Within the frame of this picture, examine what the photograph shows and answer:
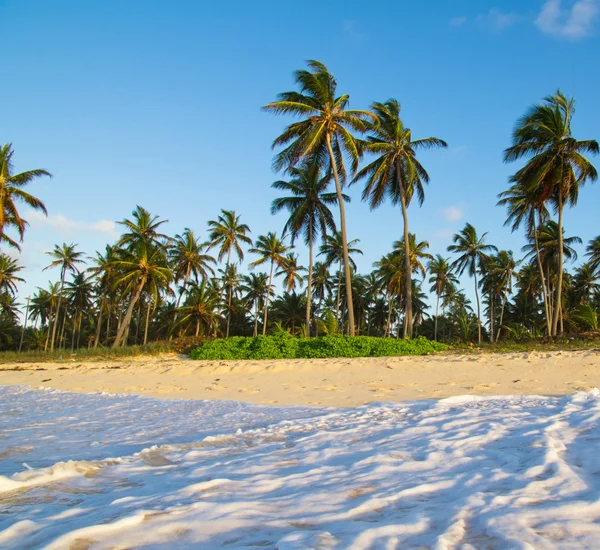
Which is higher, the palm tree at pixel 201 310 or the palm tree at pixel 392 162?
the palm tree at pixel 392 162

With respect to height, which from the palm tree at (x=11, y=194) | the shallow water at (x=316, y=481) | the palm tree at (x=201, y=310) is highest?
the palm tree at (x=11, y=194)

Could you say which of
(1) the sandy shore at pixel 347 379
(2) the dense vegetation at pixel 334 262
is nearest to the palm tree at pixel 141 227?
(2) the dense vegetation at pixel 334 262

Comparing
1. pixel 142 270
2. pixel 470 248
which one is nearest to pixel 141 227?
pixel 142 270

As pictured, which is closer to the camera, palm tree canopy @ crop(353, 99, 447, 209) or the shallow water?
the shallow water

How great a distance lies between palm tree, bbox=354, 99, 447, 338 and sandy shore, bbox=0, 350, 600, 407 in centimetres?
1019

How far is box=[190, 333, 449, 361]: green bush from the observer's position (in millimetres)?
13664

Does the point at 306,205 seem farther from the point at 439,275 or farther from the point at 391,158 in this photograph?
the point at 439,275

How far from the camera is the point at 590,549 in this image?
1.69 metres

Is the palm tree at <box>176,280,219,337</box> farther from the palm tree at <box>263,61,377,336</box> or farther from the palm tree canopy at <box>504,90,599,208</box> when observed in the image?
the palm tree canopy at <box>504,90,599,208</box>

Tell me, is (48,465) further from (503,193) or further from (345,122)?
(503,193)

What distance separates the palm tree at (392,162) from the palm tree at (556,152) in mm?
3839

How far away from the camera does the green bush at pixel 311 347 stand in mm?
13664

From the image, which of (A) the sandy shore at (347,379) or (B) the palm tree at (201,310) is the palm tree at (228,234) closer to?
(B) the palm tree at (201,310)

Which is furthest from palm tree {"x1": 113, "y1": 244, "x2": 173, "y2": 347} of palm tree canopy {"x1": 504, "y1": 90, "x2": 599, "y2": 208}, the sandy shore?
palm tree canopy {"x1": 504, "y1": 90, "x2": 599, "y2": 208}
